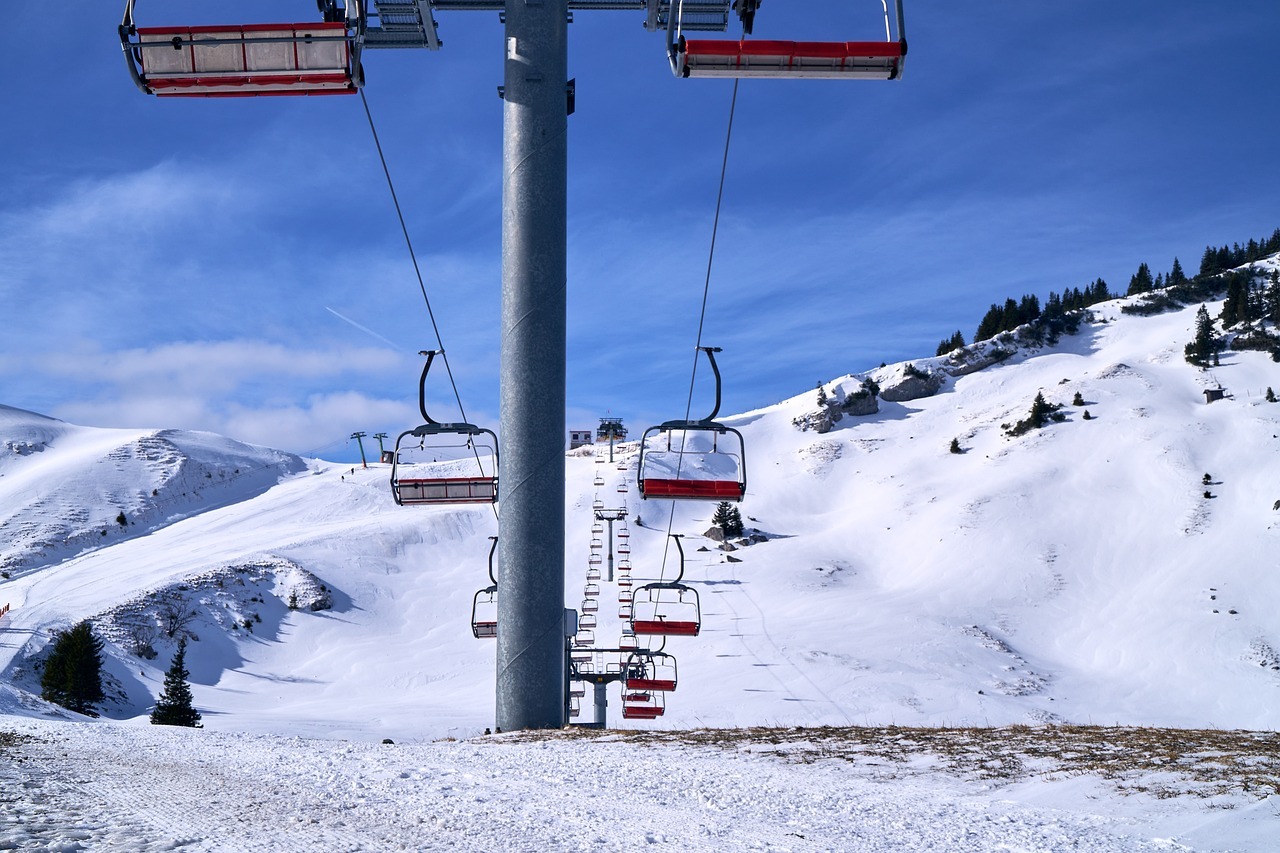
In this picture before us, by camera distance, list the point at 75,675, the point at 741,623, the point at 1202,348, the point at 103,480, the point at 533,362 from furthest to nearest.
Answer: the point at 1202,348
the point at 103,480
the point at 741,623
the point at 75,675
the point at 533,362

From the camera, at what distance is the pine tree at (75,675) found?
28.9 meters

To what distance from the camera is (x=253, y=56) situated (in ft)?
21.7

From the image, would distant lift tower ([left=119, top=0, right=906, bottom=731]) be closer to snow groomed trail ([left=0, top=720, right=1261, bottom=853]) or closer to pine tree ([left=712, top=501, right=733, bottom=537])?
snow groomed trail ([left=0, top=720, right=1261, bottom=853])

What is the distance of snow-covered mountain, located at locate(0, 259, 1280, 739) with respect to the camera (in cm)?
3175

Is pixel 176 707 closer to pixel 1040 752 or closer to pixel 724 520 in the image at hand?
pixel 1040 752

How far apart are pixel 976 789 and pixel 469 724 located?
73.5 feet

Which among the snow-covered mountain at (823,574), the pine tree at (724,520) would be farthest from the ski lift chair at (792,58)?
the pine tree at (724,520)

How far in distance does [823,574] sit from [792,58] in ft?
149

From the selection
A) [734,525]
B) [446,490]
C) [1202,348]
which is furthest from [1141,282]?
[446,490]

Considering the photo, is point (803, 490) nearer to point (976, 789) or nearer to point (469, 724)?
point (469, 724)

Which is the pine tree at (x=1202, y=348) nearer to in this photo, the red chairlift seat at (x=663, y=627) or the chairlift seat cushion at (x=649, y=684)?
the chairlift seat cushion at (x=649, y=684)

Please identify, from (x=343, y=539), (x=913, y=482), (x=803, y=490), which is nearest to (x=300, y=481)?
(x=343, y=539)

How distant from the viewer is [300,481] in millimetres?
88562

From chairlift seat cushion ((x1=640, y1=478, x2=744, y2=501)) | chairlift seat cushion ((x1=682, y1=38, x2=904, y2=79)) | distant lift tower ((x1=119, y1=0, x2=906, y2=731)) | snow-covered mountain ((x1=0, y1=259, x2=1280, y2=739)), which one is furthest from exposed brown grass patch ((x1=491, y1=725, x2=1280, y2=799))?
snow-covered mountain ((x1=0, y1=259, x2=1280, y2=739))
